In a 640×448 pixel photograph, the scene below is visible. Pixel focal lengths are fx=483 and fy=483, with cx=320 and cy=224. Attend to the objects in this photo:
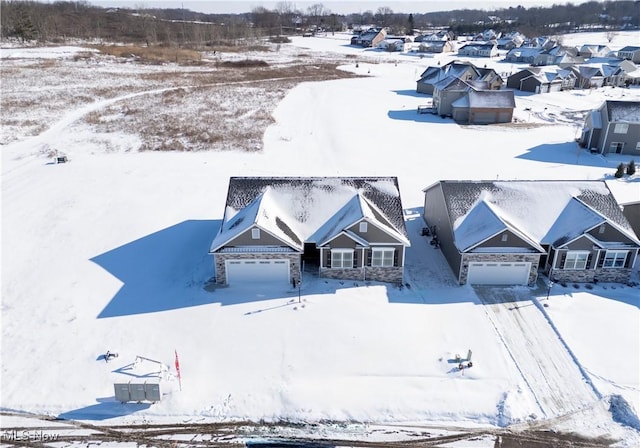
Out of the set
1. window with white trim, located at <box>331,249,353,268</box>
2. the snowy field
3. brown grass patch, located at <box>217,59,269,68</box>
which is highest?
brown grass patch, located at <box>217,59,269,68</box>

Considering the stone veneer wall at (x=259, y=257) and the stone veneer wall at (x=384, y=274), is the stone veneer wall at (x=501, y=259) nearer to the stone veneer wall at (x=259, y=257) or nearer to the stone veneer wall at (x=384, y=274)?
the stone veneer wall at (x=384, y=274)

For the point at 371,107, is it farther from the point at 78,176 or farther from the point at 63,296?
the point at 63,296

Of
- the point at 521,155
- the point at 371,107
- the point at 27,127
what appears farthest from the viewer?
the point at 371,107

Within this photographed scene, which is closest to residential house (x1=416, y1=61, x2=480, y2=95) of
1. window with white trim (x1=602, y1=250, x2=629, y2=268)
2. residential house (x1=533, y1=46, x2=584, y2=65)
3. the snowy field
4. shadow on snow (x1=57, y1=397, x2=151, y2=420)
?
the snowy field

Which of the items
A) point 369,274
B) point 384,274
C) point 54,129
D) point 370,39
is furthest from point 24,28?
point 384,274

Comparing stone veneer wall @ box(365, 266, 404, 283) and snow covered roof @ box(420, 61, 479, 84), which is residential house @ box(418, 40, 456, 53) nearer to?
snow covered roof @ box(420, 61, 479, 84)

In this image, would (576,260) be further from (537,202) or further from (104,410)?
(104,410)

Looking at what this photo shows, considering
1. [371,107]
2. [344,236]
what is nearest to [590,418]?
[344,236]
